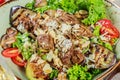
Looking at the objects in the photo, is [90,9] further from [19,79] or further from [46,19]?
[19,79]

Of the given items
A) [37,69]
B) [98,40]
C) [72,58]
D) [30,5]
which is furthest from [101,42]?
[30,5]

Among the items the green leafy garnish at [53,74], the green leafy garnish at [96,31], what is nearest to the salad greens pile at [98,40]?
the green leafy garnish at [96,31]

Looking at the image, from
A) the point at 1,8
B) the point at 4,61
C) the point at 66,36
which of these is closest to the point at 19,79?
the point at 4,61

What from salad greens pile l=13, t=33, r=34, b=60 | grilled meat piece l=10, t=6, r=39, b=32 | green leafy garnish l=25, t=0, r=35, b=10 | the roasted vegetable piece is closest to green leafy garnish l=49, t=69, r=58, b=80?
the roasted vegetable piece

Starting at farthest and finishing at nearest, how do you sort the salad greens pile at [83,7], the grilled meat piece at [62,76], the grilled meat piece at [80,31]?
the salad greens pile at [83,7] → the grilled meat piece at [80,31] → the grilled meat piece at [62,76]

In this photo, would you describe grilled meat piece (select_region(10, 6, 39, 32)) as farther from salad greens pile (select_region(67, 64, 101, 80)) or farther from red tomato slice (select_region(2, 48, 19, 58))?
salad greens pile (select_region(67, 64, 101, 80))

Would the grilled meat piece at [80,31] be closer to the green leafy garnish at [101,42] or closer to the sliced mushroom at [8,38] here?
the green leafy garnish at [101,42]
